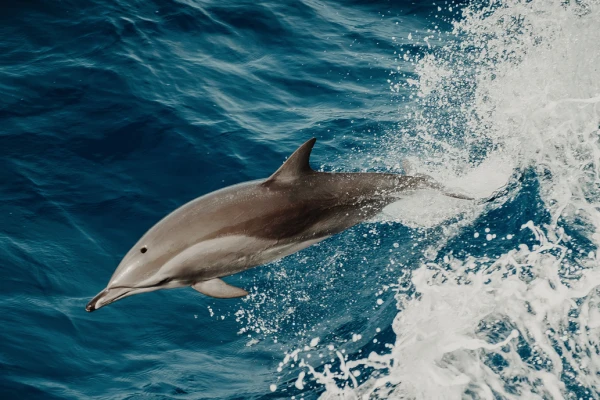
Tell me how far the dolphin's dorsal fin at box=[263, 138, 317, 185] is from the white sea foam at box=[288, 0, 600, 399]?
1225mm

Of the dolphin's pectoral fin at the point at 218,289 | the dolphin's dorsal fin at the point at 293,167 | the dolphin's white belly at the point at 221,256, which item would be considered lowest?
the dolphin's pectoral fin at the point at 218,289

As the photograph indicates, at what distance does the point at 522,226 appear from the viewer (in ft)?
22.8

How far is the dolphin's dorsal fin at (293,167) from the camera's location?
528 centimetres

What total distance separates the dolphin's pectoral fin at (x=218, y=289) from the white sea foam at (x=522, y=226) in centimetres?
87

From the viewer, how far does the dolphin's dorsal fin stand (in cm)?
528

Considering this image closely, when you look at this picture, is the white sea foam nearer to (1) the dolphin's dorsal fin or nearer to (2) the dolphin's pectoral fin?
(2) the dolphin's pectoral fin

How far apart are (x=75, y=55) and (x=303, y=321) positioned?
5473 millimetres

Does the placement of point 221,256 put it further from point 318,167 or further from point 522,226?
point 318,167

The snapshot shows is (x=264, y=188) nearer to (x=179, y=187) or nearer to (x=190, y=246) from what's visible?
(x=190, y=246)

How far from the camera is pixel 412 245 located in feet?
23.1

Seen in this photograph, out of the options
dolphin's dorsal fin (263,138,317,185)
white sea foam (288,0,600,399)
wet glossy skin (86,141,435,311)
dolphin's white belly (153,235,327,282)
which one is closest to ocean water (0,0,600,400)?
white sea foam (288,0,600,399)

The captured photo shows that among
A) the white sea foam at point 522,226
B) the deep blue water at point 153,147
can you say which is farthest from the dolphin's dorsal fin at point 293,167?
the deep blue water at point 153,147

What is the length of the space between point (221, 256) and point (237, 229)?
22 cm

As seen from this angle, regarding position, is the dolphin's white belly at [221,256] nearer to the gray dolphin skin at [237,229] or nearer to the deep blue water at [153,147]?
the gray dolphin skin at [237,229]
